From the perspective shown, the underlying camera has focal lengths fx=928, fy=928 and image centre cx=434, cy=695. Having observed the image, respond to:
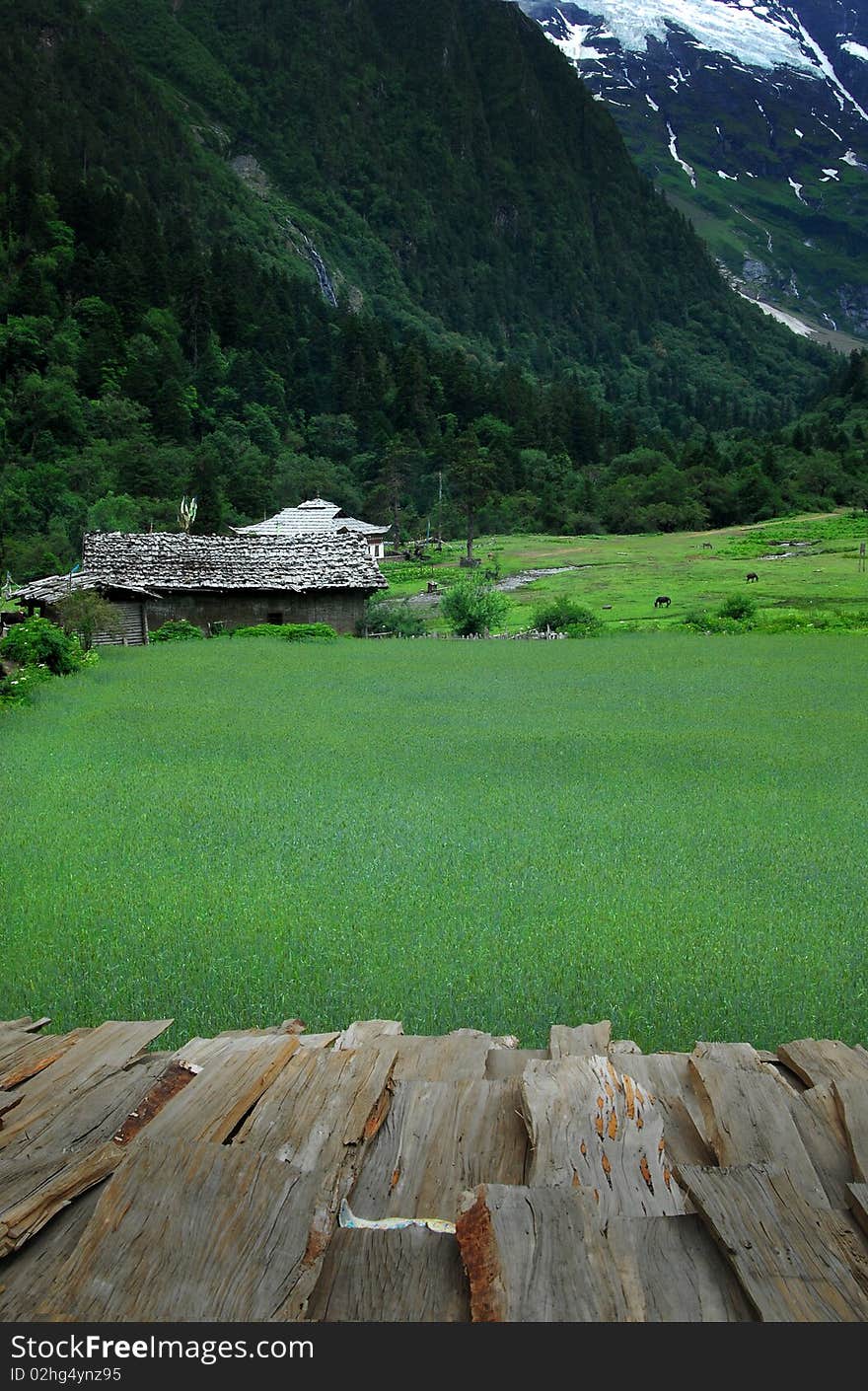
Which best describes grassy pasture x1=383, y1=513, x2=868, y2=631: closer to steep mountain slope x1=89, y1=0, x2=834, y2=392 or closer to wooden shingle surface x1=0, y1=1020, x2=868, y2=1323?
wooden shingle surface x1=0, y1=1020, x2=868, y2=1323

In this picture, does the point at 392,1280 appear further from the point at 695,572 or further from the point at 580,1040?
the point at 695,572

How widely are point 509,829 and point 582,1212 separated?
5.63m

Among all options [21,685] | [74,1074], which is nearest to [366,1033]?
[74,1074]

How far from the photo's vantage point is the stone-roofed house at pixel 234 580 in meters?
28.2

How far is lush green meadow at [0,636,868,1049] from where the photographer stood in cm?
432

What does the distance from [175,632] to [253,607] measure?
2.63 m

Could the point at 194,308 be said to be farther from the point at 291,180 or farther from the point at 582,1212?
the point at 291,180

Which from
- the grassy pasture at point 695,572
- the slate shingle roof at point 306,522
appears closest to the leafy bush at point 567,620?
the grassy pasture at point 695,572

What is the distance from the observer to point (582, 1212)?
6.29 feet

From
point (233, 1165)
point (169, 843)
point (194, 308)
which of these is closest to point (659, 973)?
point (233, 1165)

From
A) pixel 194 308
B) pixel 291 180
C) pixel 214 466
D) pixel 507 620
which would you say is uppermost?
pixel 291 180

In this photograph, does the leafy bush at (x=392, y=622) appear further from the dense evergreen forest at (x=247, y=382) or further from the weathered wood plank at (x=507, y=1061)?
the weathered wood plank at (x=507, y=1061)

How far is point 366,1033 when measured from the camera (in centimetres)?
340

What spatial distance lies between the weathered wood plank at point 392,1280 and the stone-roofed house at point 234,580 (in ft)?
86.7
